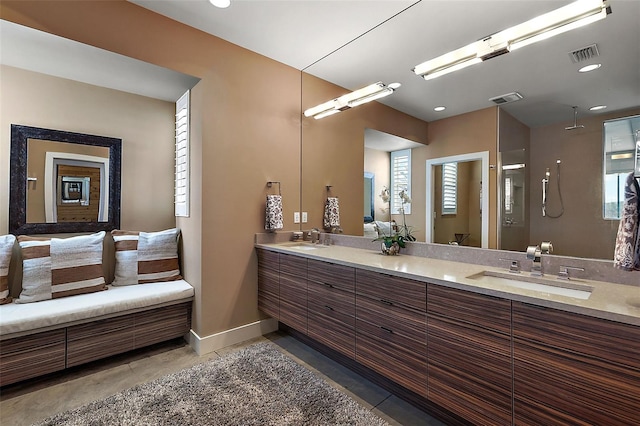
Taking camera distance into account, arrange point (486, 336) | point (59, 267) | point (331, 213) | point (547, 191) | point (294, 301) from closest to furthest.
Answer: point (486, 336), point (547, 191), point (59, 267), point (294, 301), point (331, 213)

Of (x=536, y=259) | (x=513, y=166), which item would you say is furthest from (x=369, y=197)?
(x=536, y=259)

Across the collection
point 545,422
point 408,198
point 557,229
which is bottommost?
point 545,422

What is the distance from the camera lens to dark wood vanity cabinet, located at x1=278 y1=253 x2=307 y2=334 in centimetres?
236

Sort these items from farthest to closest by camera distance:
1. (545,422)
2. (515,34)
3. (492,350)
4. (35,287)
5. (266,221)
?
(266,221), (35,287), (515,34), (492,350), (545,422)

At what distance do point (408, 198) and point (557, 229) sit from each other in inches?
39.0

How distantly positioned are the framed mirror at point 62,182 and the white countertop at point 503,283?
1.99 m

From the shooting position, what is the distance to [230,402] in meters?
1.84

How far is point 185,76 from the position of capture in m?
2.47

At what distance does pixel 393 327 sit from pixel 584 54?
182 centimetres

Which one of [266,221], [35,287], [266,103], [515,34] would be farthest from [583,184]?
[35,287]

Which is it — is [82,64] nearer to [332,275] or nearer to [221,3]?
[221,3]

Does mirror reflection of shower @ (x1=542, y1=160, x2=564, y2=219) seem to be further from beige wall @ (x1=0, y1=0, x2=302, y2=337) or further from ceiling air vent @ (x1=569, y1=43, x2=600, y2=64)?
beige wall @ (x1=0, y1=0, x2=302, y2=337)

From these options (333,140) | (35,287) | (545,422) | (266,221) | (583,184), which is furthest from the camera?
(333,140)

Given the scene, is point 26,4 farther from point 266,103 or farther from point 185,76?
point 266,103
